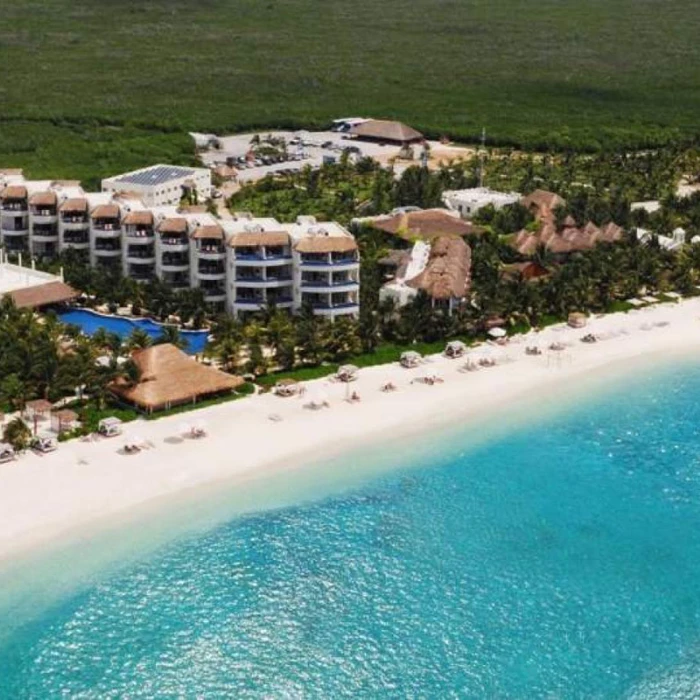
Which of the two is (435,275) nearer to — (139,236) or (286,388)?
(286,388)

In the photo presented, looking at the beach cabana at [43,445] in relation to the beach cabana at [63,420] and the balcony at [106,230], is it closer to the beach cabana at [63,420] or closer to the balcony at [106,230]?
the beach cabana at [63,420]

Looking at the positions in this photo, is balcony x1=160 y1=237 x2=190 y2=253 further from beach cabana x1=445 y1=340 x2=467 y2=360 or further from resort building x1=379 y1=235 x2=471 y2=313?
beach cabana x1=445 y1=340 x2=467 y2=360

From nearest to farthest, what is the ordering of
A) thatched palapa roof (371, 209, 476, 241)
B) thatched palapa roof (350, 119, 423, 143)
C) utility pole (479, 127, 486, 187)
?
thatched palapa roof (371, 209, 476, 241) < utility pole (479, 127, 486, 187) < thatched palapa roof (350, 119, 423, 143)

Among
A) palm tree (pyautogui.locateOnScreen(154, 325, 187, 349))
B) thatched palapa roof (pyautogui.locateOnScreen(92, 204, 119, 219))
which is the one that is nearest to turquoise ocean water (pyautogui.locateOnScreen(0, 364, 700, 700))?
palm tree (pyautogui.locateOnScreen(154, 325, 187, 349))

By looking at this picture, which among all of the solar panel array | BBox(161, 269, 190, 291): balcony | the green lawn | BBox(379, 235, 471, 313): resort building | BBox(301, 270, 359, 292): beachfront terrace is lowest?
the green lawn

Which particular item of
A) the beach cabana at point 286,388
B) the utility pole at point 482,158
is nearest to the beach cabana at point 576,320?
the beach cabana at point 286,388

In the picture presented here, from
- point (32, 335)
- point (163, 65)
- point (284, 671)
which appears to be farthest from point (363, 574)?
point (163, 65)
